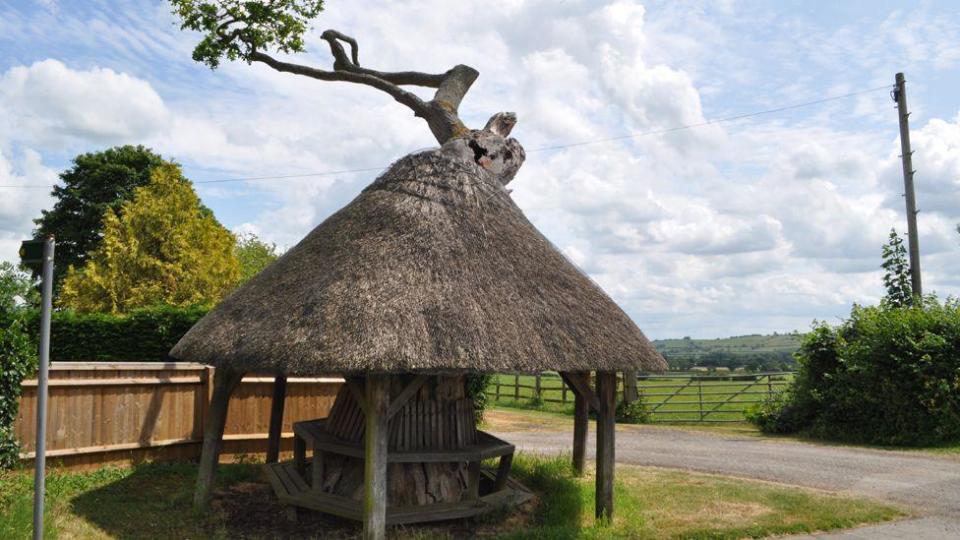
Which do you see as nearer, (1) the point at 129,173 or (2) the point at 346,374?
(2) the point at 346,374

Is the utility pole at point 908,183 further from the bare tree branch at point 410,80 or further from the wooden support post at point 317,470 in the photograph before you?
the wooden support post at point 317,470

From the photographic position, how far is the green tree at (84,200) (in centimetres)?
3591

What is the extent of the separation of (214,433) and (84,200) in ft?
98.7

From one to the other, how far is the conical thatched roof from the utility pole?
45.9 feet

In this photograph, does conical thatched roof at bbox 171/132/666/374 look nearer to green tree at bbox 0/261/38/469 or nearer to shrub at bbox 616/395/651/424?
green tree at bbox 0/261/38/469

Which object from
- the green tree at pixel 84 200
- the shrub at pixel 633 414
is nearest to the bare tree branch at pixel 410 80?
the shrub at pixel 633 414

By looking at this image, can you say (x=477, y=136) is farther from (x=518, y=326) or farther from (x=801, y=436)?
(x=801, y=436)

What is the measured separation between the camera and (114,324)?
16.4 metres

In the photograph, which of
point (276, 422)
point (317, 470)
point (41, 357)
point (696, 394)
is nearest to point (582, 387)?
point (317, 470)

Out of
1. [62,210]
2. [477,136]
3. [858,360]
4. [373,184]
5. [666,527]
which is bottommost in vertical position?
[666,527]

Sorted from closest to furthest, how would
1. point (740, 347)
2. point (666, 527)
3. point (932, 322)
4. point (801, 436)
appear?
point (666, 527), point (932, 322), point (801, 436), point (740, 347)

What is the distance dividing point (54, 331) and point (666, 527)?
13.2 m

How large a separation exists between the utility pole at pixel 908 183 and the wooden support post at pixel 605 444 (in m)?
14.0

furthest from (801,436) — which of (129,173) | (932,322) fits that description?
(129,173)
